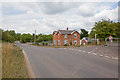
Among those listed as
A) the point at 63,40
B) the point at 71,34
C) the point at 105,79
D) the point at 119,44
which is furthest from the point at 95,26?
the point at 105,79

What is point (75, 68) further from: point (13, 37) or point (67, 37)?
point (67, 37)

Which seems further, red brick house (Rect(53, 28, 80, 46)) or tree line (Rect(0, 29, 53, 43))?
red brick house (Rect(53, 28, 80, 46))

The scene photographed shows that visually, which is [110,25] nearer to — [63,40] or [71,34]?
[71,34]

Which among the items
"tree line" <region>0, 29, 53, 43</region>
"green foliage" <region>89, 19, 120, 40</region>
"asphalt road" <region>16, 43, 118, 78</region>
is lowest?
"asphalt road" <region>16, 43, 118, 78</region>

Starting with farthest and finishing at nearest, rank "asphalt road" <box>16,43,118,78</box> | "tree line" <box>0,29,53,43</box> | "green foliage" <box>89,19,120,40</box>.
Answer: "green foliage" <box>89,19,120,40</box>, "tree line" <box>0,29,53,43</box>, "asphalt road" <box>16,43,118,78</box>

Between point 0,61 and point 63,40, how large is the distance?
1441 inches

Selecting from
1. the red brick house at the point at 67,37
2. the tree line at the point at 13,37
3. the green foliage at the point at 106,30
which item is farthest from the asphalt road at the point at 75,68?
the green foliage at the point at 106,30

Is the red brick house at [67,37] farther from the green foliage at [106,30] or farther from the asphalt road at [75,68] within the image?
the asphalt road at [75,68]

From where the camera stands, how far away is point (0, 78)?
205 inches

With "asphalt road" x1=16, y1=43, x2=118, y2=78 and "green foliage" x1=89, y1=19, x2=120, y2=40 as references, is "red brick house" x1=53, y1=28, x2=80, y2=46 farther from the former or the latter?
"asphalt road" x1=16, y1=43, x2=118, y2=78

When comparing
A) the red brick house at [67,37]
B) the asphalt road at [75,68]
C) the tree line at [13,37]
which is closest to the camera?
the asphalt road at [75,68]

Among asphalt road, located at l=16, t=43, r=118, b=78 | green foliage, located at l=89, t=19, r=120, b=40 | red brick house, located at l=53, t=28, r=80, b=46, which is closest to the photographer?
asphalt road, located at l=16, t=43, r=118, b=78

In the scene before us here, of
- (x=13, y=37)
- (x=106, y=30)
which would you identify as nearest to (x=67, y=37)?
(x=106, y=30)

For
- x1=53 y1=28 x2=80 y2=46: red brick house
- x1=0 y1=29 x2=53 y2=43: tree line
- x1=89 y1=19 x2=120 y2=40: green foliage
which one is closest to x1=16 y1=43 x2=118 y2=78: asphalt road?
x1=0 y1=29 x2=53 y2=43: tree line
